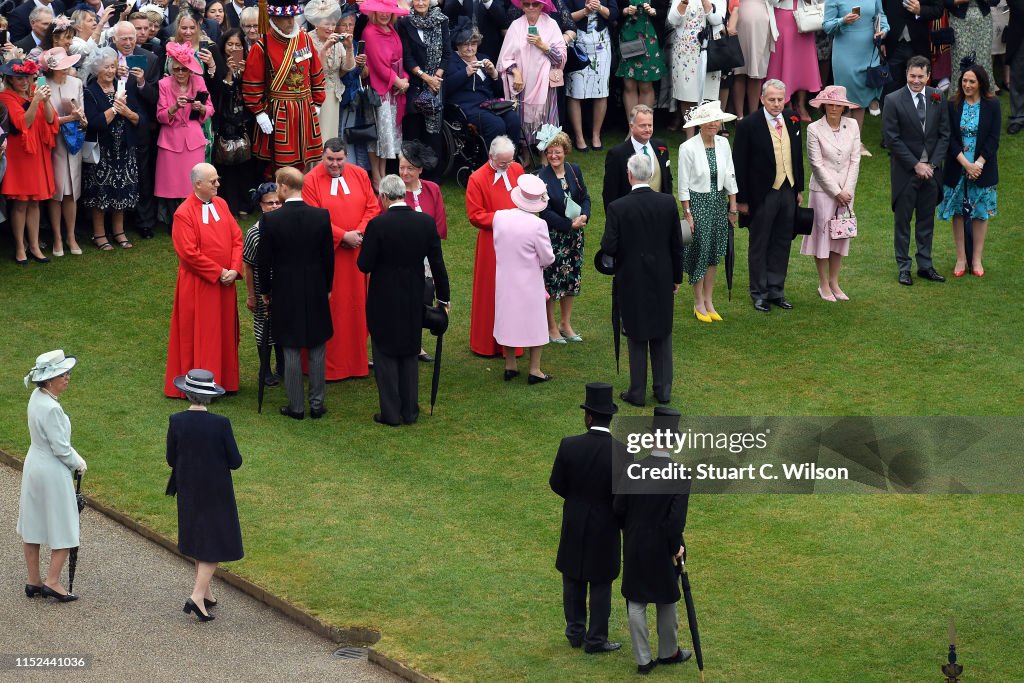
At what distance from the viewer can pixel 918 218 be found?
1552 centimetres

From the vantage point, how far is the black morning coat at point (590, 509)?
9.02 m

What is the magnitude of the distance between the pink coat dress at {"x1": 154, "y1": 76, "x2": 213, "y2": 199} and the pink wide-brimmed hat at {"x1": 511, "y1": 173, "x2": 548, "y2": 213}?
4223mm

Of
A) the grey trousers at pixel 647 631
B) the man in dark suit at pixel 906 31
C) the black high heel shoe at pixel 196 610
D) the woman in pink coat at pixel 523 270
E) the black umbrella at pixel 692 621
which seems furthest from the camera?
the man in dark suit at pixel 906 31

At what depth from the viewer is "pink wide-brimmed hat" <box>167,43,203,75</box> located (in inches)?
612

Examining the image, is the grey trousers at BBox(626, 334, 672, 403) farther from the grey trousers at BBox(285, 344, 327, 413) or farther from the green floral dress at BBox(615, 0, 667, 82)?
the green floral dress at BBox(615, 0, 667, 82)

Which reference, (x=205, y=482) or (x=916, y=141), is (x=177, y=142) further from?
(x=205, y=482)

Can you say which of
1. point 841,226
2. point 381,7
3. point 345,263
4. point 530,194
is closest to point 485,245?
point 530,194

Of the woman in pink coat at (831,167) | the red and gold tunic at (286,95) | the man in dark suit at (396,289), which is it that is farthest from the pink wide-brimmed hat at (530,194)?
the red and gold tunic at (286,95)

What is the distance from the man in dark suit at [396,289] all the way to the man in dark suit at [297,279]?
1.13 feet

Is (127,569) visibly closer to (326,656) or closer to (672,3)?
(326,656)

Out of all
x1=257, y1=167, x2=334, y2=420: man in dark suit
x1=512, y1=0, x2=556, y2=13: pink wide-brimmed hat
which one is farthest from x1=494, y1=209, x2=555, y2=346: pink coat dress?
x1=512, y1=0, x2=556, y2=13: pink wide-brimmed hat

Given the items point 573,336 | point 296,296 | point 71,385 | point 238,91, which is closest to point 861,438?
point 573,336

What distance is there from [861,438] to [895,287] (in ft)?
11.8

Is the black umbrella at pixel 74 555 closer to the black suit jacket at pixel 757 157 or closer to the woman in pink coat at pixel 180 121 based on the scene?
the woman in pink coat at pixel 180 121
